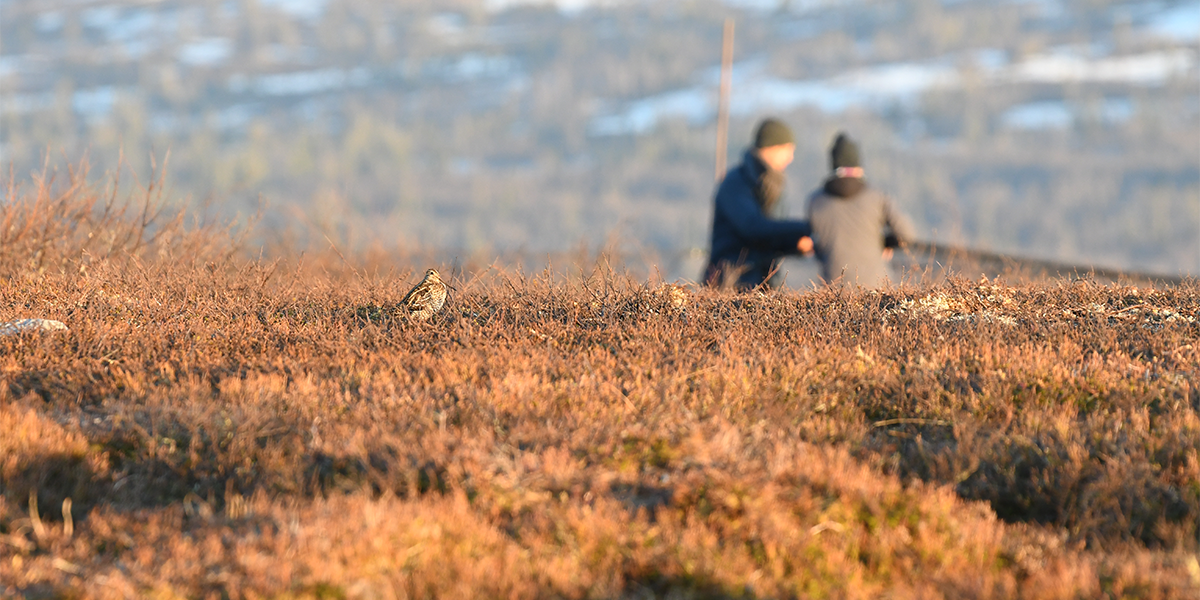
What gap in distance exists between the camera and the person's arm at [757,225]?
7887 millimetres

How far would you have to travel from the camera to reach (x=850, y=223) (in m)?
8.02

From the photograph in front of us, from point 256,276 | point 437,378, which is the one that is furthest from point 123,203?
point 437,378

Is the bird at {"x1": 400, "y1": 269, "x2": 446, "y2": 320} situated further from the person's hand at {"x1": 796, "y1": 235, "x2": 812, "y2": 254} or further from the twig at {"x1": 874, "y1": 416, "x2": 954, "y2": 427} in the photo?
the person's hand at {"x1": 796, "y1": 235, "x2": 812, "y2": 254}

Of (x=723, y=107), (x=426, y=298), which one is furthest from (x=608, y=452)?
(x=723, y=107)

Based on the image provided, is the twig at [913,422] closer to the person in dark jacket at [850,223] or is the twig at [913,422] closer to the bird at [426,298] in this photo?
the bird at [426,298]

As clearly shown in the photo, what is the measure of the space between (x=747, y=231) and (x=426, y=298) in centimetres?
290

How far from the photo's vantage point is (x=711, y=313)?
233 inches

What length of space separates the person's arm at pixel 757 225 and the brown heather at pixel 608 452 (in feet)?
6.21

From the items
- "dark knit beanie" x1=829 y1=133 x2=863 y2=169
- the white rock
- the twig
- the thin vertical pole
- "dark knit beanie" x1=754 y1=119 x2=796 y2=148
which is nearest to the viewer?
the twig

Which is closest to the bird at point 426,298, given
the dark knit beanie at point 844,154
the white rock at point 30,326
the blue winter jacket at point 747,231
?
the white rock at point 30,326

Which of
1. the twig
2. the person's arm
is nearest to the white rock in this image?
the twig

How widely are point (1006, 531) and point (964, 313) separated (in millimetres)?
2587

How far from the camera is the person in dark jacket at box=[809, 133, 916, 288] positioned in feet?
26.1

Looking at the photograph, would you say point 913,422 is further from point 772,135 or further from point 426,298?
point 772,135
